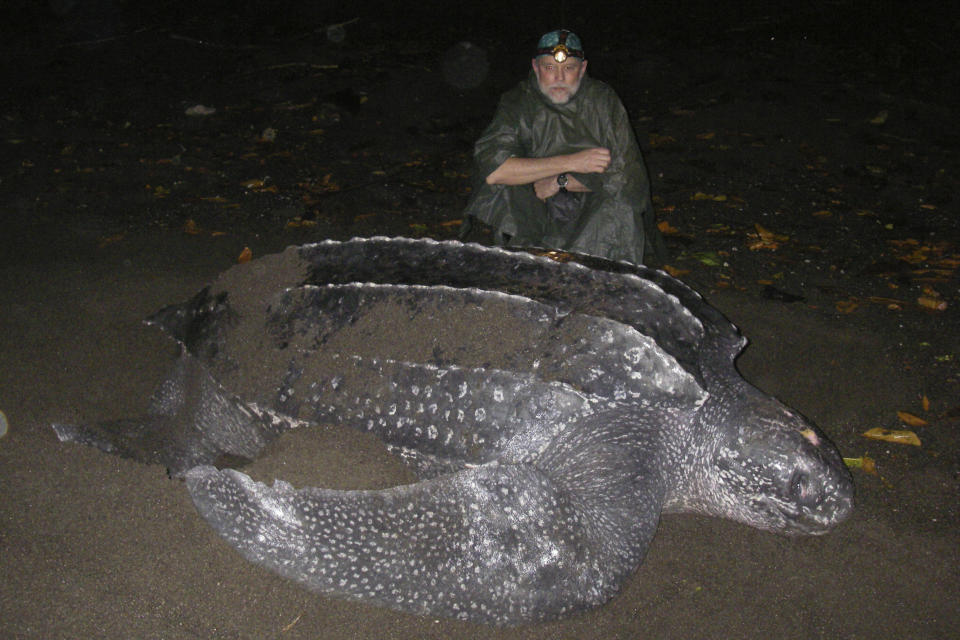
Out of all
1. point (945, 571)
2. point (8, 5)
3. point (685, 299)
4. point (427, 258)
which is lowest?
point (945, 571)

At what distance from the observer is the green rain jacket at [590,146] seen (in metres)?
3.31

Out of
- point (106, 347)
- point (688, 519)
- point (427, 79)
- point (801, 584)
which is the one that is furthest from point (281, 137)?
point (801, 584)

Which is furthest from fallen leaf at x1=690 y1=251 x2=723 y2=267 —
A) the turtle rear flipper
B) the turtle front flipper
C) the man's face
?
the turtle rear flipper

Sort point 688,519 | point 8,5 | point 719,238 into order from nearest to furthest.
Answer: point 688,519, point 719,238, point 8,5

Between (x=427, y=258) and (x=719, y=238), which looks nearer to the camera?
(x=427, y=258)

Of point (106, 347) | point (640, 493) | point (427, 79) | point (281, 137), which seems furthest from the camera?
point (427, 79)

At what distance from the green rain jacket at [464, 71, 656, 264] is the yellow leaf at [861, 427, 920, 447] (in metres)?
1.31

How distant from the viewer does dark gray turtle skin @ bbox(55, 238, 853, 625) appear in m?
1.74

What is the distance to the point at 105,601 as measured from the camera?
1814 mm

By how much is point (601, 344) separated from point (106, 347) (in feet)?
7.96

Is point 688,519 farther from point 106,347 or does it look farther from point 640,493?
point 106,347

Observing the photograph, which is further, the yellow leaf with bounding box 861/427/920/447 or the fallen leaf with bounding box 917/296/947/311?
the fallen leaf with bounding box 917/296/947/311

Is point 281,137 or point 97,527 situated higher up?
point 281,137

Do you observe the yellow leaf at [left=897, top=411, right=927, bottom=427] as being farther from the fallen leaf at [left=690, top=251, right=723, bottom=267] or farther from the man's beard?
the man's beard
